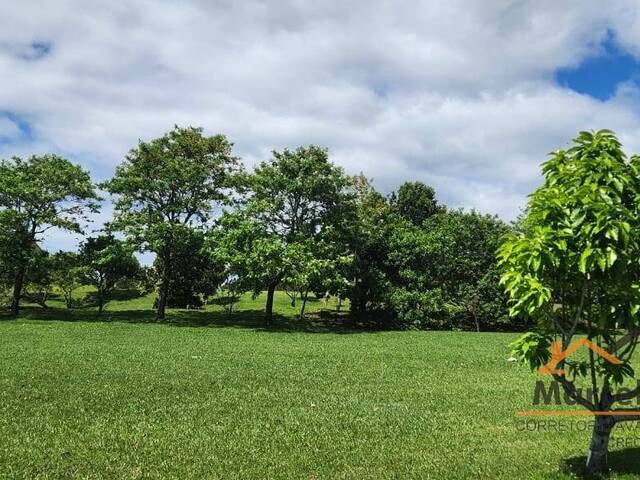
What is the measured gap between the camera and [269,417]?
34.2 ft

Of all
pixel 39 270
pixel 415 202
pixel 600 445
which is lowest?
pixel 600 445

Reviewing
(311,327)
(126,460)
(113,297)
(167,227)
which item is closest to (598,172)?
(126,460)

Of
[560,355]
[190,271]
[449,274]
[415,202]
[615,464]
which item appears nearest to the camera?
[560,355]

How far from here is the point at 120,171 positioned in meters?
40.4

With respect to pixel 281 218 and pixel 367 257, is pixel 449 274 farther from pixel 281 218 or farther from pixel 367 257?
pixel 281 218

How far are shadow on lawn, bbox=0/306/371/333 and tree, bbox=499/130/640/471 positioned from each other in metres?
28.9

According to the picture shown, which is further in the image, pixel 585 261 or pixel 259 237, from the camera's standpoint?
pixel 259 237

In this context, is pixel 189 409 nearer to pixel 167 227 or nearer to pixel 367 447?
pixel 367 447

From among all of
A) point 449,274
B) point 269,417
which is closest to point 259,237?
point 449,274

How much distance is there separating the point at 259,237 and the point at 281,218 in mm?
3015

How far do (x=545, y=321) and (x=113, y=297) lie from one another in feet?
187

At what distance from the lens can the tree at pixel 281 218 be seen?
33.6 m

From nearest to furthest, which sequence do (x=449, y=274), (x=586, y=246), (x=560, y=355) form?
(x=586, y=246) < (x=560, y=355) < (x=449, y=274)

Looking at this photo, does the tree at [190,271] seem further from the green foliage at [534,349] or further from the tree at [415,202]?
the green foliage at [534,349]
